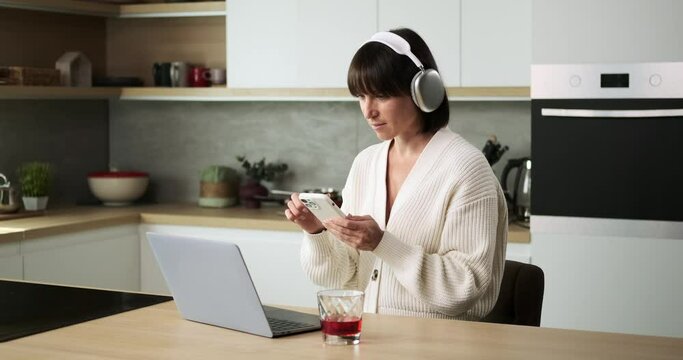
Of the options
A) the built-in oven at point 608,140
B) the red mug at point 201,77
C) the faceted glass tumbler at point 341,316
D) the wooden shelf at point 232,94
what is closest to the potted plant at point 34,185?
the wooden shelf at point 232,94

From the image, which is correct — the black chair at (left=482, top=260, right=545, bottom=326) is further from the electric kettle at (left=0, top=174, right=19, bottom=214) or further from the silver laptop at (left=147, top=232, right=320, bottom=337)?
the electric kettle at (left=0, top=174, right=19, bottom=214)

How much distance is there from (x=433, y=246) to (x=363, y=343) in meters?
0.68

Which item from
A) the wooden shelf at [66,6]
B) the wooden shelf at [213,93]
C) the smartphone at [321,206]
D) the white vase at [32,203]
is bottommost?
the white vase at [32,203]

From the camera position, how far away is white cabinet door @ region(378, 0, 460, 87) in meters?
4.34

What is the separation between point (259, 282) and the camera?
455cm

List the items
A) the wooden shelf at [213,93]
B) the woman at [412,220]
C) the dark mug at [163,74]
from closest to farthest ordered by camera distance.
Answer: the woman at [412,220]
the wooden shelf at [213,93]
the dark mug at [163,74]

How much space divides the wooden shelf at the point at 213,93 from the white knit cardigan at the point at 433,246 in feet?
4.65

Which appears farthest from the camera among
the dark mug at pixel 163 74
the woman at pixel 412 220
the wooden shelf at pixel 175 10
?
the dark mug at pixel 163 74

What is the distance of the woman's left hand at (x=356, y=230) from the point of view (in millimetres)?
2559

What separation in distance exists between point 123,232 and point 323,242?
2.07m

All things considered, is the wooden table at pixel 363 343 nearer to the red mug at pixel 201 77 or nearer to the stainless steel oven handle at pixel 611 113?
the stainless steel oven handle at pixel 611 113

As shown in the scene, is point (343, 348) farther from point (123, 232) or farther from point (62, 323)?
point (123, 232)

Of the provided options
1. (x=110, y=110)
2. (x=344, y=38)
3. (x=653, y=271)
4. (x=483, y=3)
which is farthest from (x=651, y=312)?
(x=110, y=110)

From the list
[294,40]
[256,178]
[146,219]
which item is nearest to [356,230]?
[294,40]
